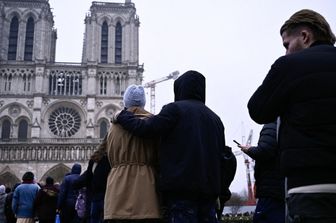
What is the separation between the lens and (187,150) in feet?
12.5

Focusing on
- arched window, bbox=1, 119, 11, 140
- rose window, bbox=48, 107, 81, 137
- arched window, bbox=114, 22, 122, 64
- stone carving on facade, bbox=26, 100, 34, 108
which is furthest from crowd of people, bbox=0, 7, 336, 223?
arched window, bbox=114, 22, 122, 64

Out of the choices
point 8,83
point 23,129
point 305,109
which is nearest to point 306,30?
point 305,109

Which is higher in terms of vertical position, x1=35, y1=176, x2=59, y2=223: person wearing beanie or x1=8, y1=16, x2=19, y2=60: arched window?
x1=8, y1=16, x2=19, y2=60: arched window

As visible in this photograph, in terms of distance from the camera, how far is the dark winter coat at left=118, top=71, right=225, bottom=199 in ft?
12.1

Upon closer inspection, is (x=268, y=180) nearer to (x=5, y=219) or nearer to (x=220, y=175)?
(x=220, y=175)

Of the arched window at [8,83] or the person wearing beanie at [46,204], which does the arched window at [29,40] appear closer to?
the arched window at [8,83]

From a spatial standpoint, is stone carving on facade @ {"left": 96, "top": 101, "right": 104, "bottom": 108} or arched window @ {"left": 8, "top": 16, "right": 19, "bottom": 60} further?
arched window @ {"left": 8, "top": 16, "right": 19, "bottom": 60}

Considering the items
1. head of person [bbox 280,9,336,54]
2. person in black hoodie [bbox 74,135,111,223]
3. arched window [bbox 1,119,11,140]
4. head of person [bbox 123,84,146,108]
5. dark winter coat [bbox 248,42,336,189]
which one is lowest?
person in black hoodie [bbox 74,135,111,223]

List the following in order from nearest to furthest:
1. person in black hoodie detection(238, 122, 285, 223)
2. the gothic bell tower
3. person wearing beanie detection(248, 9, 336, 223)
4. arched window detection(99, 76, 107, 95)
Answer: person wearing beanie detection(248, 9, 336, 223) → person in black hoodie detection(238, 122, 285, 223) → the gothic bell tower → arched window detection(99, 76, 107, 95)

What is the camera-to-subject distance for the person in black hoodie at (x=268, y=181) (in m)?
4.12

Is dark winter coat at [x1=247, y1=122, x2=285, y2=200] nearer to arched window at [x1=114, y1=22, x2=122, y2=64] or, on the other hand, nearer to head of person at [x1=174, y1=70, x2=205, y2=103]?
head of person at [x1=174, y1=70, x2=205, y2=103]

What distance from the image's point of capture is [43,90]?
41.3 meters

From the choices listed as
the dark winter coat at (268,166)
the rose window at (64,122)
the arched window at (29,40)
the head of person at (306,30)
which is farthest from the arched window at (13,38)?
the head of person at (306,30)

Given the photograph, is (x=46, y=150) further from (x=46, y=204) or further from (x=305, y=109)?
(x=305, y=109)
